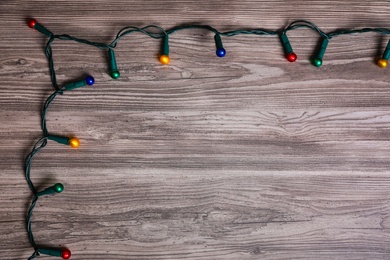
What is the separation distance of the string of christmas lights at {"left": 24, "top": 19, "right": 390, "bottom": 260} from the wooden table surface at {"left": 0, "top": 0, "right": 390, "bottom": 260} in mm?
17

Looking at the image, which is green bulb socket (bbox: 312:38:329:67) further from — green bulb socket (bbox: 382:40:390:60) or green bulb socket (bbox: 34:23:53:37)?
green bulb socket (bbox: 34:23:53:37)

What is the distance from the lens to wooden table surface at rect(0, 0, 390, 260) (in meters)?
1.14

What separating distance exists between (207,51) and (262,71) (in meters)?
0.15

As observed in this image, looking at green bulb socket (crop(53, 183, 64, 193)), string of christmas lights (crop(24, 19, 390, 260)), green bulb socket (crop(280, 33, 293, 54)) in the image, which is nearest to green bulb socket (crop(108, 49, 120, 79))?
string of christmas lights (crop(24, 19, 390, 260))

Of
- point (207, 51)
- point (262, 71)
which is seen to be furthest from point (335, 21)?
point (207, 51)

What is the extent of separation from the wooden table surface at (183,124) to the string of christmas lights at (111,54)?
0.05ft

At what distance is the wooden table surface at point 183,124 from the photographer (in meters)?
1.14

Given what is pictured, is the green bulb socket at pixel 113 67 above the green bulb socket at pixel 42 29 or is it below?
below

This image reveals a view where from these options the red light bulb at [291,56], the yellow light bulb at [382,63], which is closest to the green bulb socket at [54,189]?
the red light bulb at [291,56]

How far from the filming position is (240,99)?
3.72 feet

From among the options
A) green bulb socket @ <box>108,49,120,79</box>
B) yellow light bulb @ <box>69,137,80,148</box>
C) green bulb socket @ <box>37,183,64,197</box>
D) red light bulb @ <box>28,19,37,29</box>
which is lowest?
green bulb socket @ <box>37,183,64,197</box>

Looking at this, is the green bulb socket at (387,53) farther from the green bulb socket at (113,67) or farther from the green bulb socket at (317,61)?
the green bulb socket at (113,67)

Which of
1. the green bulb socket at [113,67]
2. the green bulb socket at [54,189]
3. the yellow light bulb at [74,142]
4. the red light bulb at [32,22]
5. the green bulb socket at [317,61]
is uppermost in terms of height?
the red light bulb at [32,22]

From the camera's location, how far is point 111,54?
1.11 m
